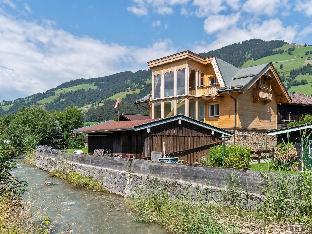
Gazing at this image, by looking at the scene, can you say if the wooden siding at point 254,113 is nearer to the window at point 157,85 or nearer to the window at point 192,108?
the window at point 192,108

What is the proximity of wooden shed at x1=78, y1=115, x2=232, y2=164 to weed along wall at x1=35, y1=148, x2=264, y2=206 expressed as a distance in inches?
135

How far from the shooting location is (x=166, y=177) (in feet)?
65.8

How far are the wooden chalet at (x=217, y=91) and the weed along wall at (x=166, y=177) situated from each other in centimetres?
1309

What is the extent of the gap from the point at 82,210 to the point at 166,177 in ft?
14.9

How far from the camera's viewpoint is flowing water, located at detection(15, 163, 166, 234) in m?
16.1

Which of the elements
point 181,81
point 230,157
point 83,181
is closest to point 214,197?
point 230,157

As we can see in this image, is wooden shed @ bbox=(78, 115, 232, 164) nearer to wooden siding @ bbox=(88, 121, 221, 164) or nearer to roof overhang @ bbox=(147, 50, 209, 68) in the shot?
wooden siding @ bbox=(88, 121, 221, 164)

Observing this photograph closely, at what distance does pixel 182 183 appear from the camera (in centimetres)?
1873

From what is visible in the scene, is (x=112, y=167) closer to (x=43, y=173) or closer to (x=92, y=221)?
(x=92, y=221)

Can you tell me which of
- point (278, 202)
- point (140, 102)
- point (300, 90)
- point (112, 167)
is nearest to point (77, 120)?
point (140, 102)

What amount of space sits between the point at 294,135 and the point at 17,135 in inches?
1702

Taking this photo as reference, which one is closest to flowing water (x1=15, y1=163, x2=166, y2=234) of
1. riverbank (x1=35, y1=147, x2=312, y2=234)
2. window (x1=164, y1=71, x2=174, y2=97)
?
riverbank (x1=35, y1=147, x2=312, y2=234)

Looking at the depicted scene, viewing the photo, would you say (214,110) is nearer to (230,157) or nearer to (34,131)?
(230,157)

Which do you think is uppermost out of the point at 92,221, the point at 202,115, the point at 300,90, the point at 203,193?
the point at 300,90
